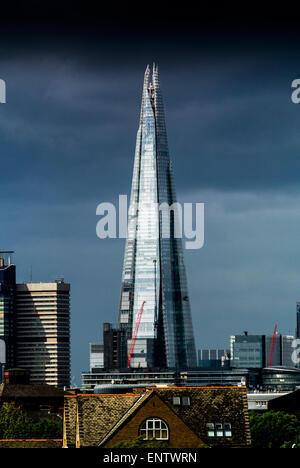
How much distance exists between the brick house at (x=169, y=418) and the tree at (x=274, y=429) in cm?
2029

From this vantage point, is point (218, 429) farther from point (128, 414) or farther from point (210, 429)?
point (128, 414)

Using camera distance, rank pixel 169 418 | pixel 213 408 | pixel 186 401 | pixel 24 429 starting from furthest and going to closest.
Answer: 1. pixel 24 429
2. pixel 213 408
3. pixel 186 401
4. pixel 169 418

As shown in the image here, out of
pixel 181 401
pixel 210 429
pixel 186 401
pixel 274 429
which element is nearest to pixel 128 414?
pixel 181 401

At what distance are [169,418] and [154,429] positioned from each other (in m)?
1.13

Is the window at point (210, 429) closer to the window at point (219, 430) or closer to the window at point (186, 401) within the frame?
the window at point (219, 430)

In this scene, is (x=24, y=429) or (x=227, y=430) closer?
(x=227, y=430)

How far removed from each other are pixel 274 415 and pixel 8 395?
339 feet

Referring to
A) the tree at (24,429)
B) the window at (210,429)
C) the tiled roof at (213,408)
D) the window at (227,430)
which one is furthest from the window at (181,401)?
the tree at (24,429)

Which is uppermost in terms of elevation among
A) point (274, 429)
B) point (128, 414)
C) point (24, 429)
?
point (24, 429)

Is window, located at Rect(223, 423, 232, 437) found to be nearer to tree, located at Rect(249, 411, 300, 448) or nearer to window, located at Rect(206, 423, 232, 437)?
window, located at Rect(206, 423, 232, 437)

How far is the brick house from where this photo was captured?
212ft

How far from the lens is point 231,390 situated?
69312mm

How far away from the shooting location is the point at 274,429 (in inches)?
3725

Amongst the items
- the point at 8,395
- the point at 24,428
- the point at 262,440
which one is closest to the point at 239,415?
the point at 262,440
